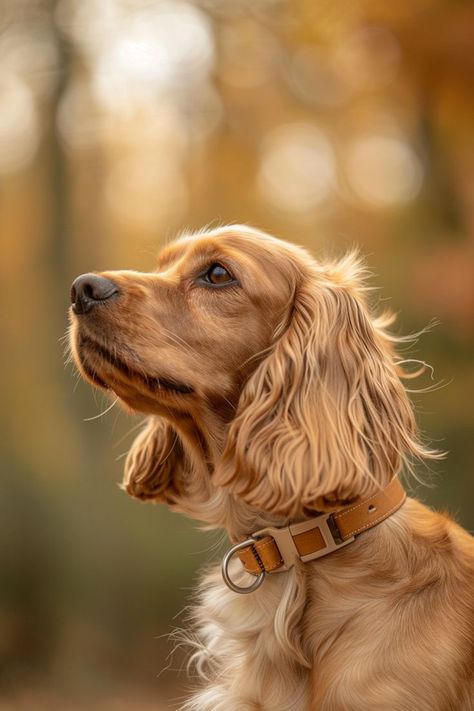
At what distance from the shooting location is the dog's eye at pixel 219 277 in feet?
9.36

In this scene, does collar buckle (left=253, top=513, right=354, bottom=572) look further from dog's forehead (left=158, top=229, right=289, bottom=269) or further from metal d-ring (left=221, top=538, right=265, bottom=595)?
dog's forehead (left=158, top=229, right=289, bottom=269)

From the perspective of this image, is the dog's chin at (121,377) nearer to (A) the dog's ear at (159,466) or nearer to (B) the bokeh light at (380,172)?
(A) the dog's ear at (159,466)

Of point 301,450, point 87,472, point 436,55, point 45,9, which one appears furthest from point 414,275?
point 301,450

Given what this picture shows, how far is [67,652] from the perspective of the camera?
6480mm

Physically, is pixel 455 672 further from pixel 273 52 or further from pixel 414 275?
pixel 273 52

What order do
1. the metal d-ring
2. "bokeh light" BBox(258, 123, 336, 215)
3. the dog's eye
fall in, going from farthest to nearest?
"bokeh light" BBox(258, 123, 336, 215), the dog's eye, the metal d-ring

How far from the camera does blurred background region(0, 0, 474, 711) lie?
623cm

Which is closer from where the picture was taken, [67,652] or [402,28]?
[402,28]

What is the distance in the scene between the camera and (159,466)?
316cm

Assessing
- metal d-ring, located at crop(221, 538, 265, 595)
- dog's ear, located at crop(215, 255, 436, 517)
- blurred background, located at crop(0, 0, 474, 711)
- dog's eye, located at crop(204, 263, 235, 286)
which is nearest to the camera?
dog's ear, located at crop(215, 255, 436, 517)

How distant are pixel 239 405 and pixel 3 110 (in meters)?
4.92

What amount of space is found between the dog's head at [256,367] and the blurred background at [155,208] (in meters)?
3.19

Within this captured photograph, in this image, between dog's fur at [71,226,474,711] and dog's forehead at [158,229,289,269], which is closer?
dog's fur at [71,226,474,711]

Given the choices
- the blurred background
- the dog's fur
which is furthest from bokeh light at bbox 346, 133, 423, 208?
the dog's fur
